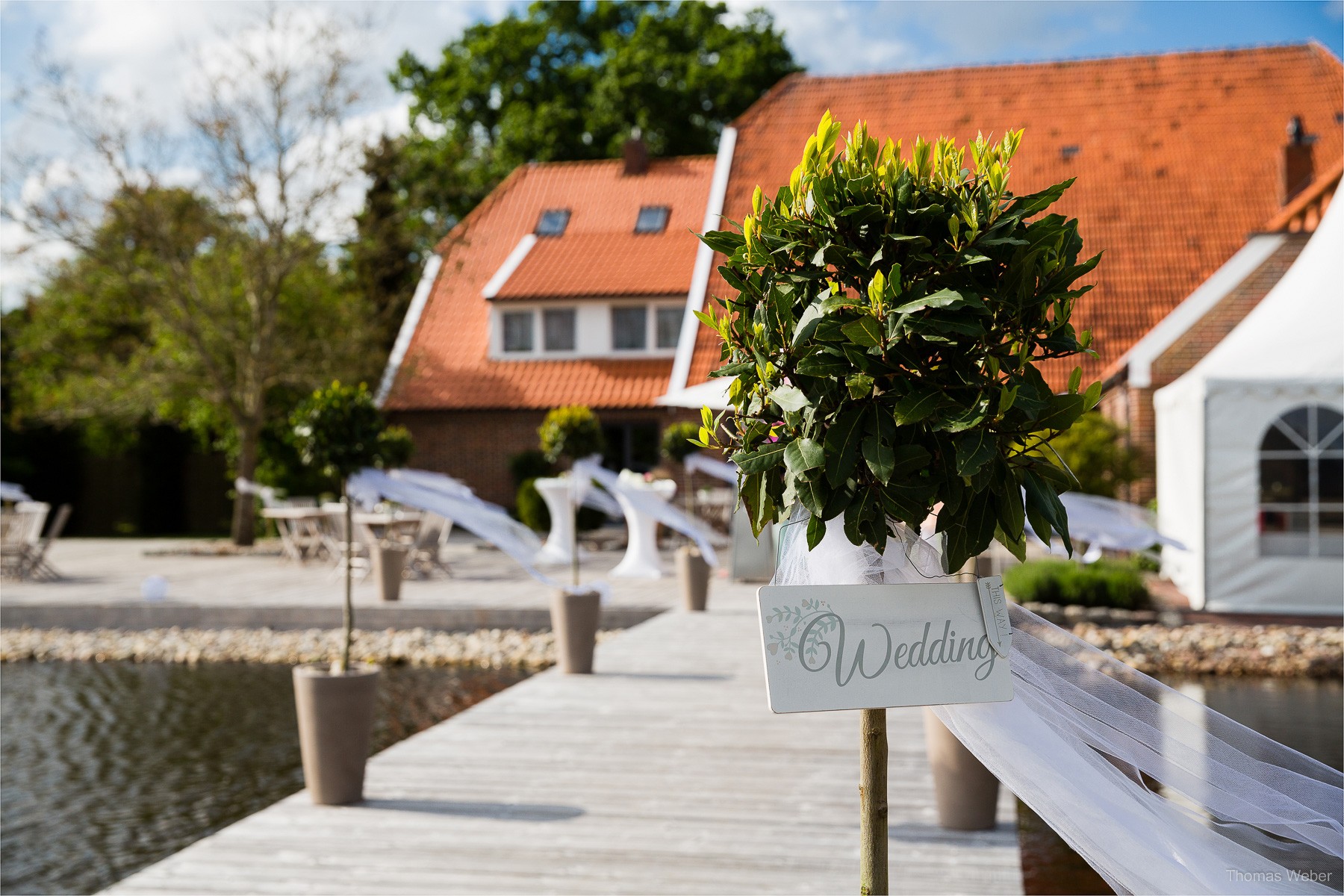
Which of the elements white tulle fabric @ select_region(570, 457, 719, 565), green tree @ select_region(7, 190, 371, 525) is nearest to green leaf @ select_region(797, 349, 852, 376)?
white tulle fabric @ select_region(570, 457, 719, 565)

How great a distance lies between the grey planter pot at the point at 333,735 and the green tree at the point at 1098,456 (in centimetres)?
1003

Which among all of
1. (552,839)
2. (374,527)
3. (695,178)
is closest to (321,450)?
(552,839)

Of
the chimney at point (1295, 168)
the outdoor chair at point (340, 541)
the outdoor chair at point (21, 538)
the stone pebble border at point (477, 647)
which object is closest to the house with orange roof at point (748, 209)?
the chimney at point (1295, 168)

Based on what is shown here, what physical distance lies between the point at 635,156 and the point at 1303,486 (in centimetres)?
1779

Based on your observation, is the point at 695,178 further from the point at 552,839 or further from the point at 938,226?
the point at 938,226

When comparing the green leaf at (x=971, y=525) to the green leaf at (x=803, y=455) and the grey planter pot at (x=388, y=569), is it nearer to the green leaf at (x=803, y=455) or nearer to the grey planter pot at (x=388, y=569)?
the green leaf at (x=803, y=455)

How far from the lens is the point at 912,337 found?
1.95m

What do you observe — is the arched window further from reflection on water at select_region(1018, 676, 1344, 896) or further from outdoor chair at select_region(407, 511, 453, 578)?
outdoor chair at select_region(407, 511, 453, 578)

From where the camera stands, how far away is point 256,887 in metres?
4.08

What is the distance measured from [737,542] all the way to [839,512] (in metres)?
12.0

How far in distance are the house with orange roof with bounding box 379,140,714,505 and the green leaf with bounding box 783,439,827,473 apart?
1971cm

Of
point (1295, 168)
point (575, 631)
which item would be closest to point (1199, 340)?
point (1295, 168)

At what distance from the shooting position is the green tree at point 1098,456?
1383cm

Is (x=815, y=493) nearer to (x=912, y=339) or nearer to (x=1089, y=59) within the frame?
(x=912, y=339)
